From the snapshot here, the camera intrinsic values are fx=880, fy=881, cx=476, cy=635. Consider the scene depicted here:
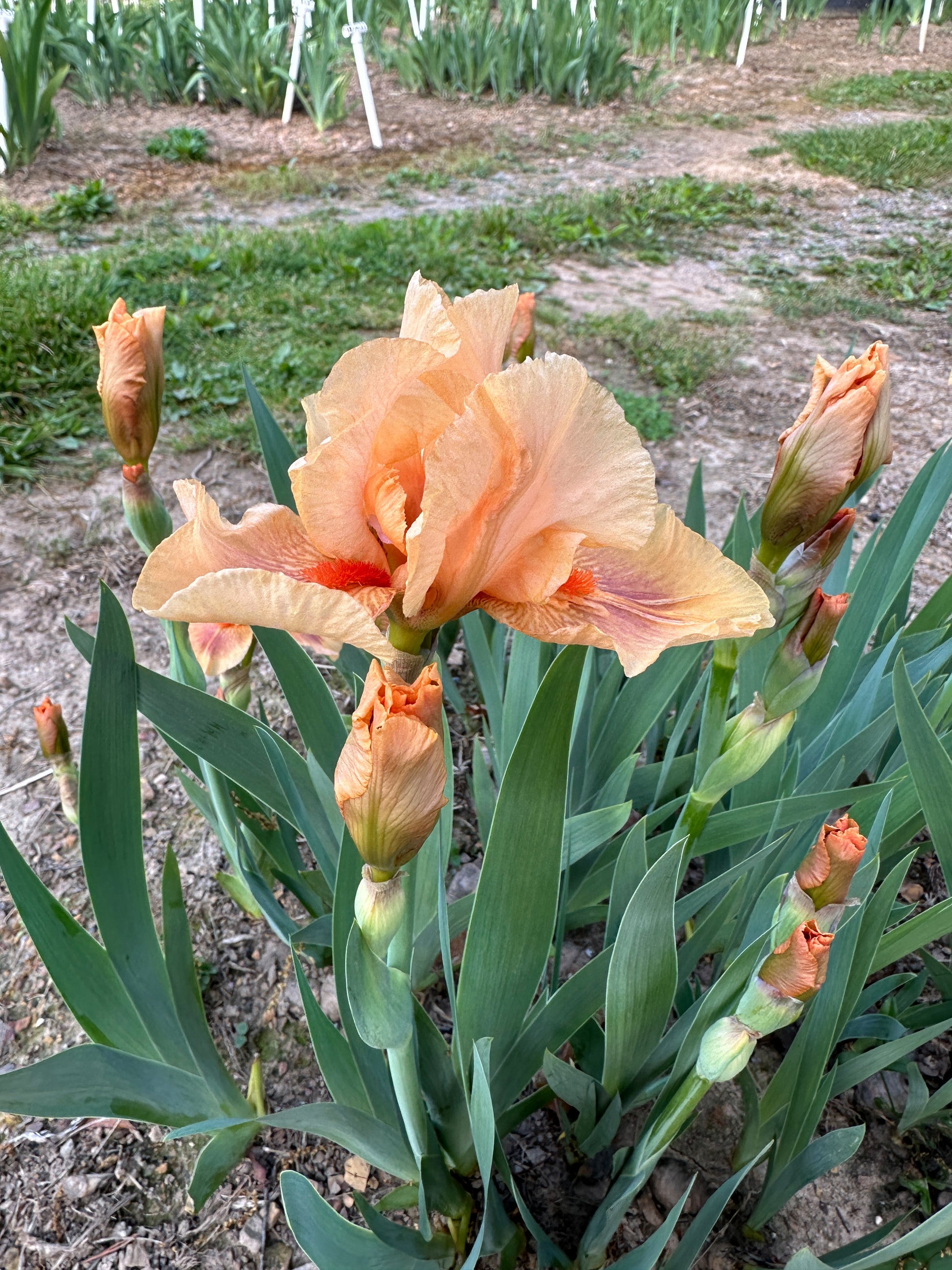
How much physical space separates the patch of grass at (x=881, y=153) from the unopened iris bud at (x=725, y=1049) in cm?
585

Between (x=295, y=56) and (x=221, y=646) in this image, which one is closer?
(x=221, y=646)

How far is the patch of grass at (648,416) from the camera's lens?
282cm

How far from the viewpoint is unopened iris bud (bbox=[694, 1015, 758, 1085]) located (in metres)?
0.68

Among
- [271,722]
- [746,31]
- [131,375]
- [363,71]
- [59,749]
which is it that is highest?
[746,31]

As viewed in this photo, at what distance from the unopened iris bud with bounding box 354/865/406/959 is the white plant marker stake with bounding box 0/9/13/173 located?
5.02 meters

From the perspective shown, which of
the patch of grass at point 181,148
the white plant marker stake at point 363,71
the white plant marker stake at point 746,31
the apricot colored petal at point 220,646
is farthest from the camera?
the white plant marker stake at point 746,31

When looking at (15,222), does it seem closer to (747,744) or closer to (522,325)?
(522,325)

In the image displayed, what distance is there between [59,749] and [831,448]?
948 millimetres

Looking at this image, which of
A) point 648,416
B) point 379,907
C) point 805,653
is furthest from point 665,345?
point 379,907

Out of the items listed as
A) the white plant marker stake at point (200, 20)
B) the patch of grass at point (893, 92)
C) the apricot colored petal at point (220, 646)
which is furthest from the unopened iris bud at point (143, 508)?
the patch of grass at point (893, 92)

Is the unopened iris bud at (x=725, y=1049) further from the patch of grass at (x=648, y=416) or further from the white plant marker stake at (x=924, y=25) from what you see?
the white plant marker stake at (x=924, y=25)

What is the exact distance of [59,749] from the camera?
3.62ft

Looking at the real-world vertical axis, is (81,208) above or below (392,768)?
above

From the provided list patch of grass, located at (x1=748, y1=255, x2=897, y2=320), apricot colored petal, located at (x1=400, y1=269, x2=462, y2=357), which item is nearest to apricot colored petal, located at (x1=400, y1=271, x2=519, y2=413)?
apricot colored petal, located at (x1=400, y1=269, x2=462, y2=357)
